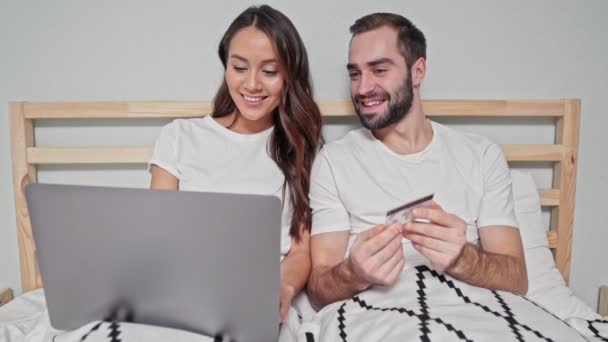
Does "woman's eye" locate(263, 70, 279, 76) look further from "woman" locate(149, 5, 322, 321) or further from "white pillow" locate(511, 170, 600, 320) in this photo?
"white pillow" locate(511, 170, 600, 320)

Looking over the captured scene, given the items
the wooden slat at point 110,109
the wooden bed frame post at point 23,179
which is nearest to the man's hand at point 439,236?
the wooden slat at point 110,109

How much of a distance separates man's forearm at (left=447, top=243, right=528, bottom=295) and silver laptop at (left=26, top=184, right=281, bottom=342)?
0.44 meters

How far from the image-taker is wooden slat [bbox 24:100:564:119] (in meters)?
1.32

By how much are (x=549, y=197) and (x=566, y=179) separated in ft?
0.25

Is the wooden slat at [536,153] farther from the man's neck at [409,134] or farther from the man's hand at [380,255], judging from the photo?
the man's hand at [380,255]

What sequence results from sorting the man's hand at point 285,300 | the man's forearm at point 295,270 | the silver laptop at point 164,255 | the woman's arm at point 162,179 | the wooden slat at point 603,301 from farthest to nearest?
1. the wooden slat at point 603,301
2. the woman's arm at point 162,179
3. the man's forearm at point 295,270
4. the man's hand at point 285,300
5. the silver laptop at point 164,255

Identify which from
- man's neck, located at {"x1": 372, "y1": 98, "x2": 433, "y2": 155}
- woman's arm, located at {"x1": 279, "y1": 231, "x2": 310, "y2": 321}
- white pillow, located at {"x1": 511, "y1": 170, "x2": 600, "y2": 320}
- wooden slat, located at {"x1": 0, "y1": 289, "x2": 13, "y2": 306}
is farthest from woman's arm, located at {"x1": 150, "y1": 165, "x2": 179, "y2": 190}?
white pillow, located at {"x1": 511, "y1": 170, "x2": 600, "y2": 320}

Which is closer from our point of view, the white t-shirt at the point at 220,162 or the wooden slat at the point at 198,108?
the white t-shirt at the point at 220,162

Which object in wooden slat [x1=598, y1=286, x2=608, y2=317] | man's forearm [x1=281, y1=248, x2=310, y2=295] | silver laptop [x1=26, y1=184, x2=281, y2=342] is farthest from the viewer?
wooden slat [x1=598, y1=286, x2=608, y2=317]

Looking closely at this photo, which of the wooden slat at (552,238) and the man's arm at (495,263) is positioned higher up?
the man's arm at (495,263)

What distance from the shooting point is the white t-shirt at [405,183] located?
1107mm

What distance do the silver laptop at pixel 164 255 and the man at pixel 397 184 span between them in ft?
0.99

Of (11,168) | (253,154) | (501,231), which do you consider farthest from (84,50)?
(501,231)

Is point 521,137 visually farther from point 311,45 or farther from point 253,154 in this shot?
point 253,154
